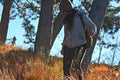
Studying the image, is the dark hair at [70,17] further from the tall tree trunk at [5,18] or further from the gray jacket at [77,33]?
the tall tree trunk at [5,18]

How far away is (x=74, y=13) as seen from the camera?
27.2 ft

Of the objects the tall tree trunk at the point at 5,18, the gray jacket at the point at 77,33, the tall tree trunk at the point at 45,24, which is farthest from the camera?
the tall tree trunk at the point at 5,18

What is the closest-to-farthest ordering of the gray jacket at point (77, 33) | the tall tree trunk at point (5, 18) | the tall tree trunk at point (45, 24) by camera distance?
the gray jacket at point (77, 33)
the tall tree trunk at point (45, 24)
the tall tree trunk at point (5, 18)

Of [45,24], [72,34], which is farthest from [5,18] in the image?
[72,34]

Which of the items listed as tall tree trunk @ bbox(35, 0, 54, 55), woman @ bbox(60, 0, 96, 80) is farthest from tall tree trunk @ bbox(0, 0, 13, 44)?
woman @ bbox(60, 0, 96, 80)

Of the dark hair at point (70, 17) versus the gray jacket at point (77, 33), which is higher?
the dark hair at point (70, 17)

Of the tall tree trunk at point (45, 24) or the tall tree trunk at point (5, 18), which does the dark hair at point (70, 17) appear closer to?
the tall tree trunk at point (45, 24)

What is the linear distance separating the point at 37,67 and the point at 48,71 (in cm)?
33

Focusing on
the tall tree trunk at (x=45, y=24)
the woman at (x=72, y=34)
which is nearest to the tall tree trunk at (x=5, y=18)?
the tall tree trunk at (x=45, y=24)

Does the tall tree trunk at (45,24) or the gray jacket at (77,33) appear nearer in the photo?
the gray jacket at (77,33)

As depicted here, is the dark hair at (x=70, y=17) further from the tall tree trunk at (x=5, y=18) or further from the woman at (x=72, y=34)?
the tall tree trunk at (x=5, y=18)

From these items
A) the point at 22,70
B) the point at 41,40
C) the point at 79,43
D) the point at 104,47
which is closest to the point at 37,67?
the point at 22,70

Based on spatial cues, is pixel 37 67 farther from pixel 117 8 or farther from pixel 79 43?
pixel 117 8

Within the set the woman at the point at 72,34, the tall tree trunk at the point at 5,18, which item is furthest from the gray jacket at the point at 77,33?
the tall tree trunk at the point at 5,18
